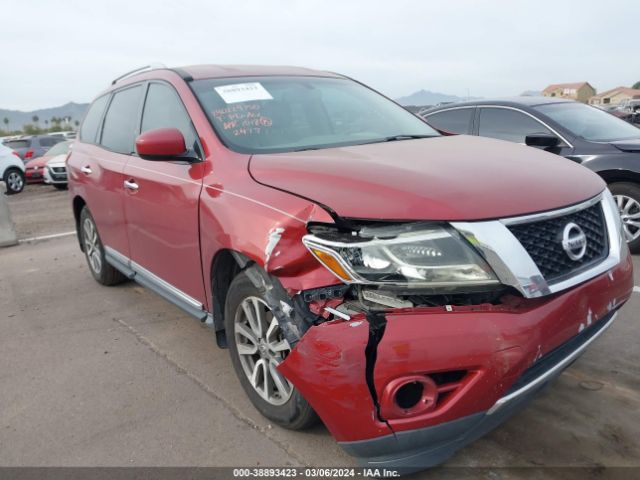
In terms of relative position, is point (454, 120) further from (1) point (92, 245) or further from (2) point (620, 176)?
(1) point (92, 245)

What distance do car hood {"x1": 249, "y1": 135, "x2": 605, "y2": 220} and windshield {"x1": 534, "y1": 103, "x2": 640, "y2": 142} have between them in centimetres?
334

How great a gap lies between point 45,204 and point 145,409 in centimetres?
1080

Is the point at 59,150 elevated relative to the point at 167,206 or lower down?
lower down

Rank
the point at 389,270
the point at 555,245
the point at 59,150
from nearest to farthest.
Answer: the point at 389,270 → the point at 555,245 → the point at 59,150

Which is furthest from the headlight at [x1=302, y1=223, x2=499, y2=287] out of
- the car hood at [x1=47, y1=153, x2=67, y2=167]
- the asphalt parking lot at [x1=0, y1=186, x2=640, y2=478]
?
the car hood at [x1=47, y1=153, x2=67, y2=167]

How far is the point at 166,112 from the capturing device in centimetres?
336

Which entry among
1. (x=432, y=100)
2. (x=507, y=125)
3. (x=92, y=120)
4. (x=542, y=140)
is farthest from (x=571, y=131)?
(x=432, y=100)

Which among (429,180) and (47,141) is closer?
(429,180)

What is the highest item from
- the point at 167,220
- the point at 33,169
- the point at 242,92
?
the point at 242,92

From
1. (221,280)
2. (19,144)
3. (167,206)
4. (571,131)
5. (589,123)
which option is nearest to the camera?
(221,280)

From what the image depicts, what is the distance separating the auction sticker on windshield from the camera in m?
3.09

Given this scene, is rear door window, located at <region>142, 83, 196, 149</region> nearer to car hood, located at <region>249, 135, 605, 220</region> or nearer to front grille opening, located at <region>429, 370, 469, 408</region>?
car hood, located at <region>249, 135, 605, 220</region>

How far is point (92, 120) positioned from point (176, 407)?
3.11 meters

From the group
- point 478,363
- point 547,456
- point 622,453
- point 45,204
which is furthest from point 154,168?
point 45,204
